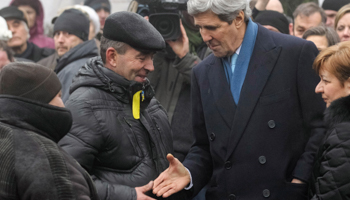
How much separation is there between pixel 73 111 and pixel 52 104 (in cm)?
55

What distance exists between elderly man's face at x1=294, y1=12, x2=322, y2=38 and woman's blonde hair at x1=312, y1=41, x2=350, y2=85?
256 centimetres

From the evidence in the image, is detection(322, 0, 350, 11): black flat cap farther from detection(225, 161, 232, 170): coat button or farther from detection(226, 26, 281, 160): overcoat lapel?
detection(225, 161, 232, 170): coat button

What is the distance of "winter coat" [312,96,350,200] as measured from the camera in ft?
7.50

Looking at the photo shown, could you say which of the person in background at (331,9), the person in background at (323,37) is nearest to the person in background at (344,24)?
the person in background at (323,37)

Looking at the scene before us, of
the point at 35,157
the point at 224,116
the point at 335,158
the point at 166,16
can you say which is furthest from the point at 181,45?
the point at 35,157

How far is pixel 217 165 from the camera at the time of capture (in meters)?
3.03

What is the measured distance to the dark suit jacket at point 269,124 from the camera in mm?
2760

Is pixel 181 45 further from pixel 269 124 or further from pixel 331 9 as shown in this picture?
pixel 331 9

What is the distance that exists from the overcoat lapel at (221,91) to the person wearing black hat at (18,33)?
10.8ft

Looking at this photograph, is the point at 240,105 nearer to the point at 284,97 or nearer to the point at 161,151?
the point at 284,97

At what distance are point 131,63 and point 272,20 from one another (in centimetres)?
197

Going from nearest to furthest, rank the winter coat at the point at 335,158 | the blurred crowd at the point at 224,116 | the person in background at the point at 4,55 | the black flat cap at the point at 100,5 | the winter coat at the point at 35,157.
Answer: the winter coat at the point at 35,157, the winter coat at the point at 335,158, the blurred crowd at the point at 224,116, the person in background at the point at 4,55, the black flat cap at the point at 100,5

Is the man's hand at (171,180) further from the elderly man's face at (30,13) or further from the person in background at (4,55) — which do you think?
the elderly man's face at (30,13)

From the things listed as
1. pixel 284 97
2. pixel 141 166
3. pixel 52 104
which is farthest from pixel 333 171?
pixel 52 104
